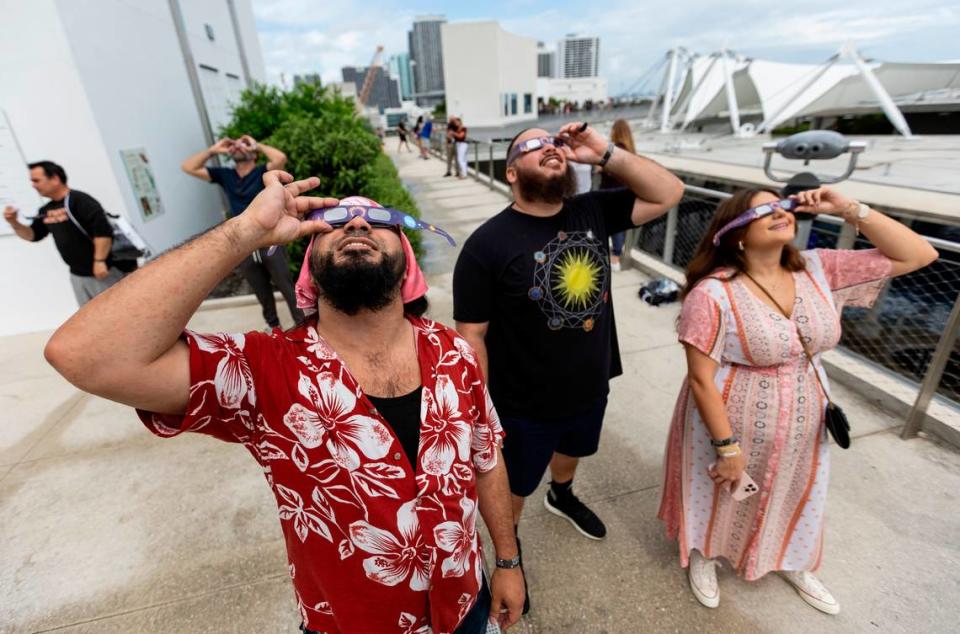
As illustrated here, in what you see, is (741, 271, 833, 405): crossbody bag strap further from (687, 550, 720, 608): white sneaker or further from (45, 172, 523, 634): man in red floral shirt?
(45, 172, 523, 634): man in red floral shirt

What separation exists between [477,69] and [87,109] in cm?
4901

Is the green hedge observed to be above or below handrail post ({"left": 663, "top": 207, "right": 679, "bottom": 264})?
above

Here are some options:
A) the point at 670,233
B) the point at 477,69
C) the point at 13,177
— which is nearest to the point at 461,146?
the point at 670,233

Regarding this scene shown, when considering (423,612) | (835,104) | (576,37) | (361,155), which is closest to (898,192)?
(361,155)

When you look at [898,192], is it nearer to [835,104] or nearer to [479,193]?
[479,193]

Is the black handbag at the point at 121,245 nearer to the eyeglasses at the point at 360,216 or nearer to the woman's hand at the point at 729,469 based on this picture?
the eyeglasses at the point at 360,216

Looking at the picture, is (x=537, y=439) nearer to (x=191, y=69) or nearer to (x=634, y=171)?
(x=634, y=171)

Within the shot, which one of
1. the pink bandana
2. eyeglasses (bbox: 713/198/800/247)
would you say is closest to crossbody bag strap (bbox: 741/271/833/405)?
eyeglasses (bbox: 713/198/800/247)

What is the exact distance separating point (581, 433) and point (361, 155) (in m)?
4.61

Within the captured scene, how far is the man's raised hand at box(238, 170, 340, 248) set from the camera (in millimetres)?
1108

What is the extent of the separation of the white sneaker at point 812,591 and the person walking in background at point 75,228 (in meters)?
5.08

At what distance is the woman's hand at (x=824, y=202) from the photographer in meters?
1.81

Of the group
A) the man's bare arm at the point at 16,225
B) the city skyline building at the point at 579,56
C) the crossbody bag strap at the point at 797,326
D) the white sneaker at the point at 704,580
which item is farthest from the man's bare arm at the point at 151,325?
the city skyline building at the point at 579,56

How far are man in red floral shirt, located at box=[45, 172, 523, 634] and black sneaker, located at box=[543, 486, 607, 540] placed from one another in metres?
1.29
